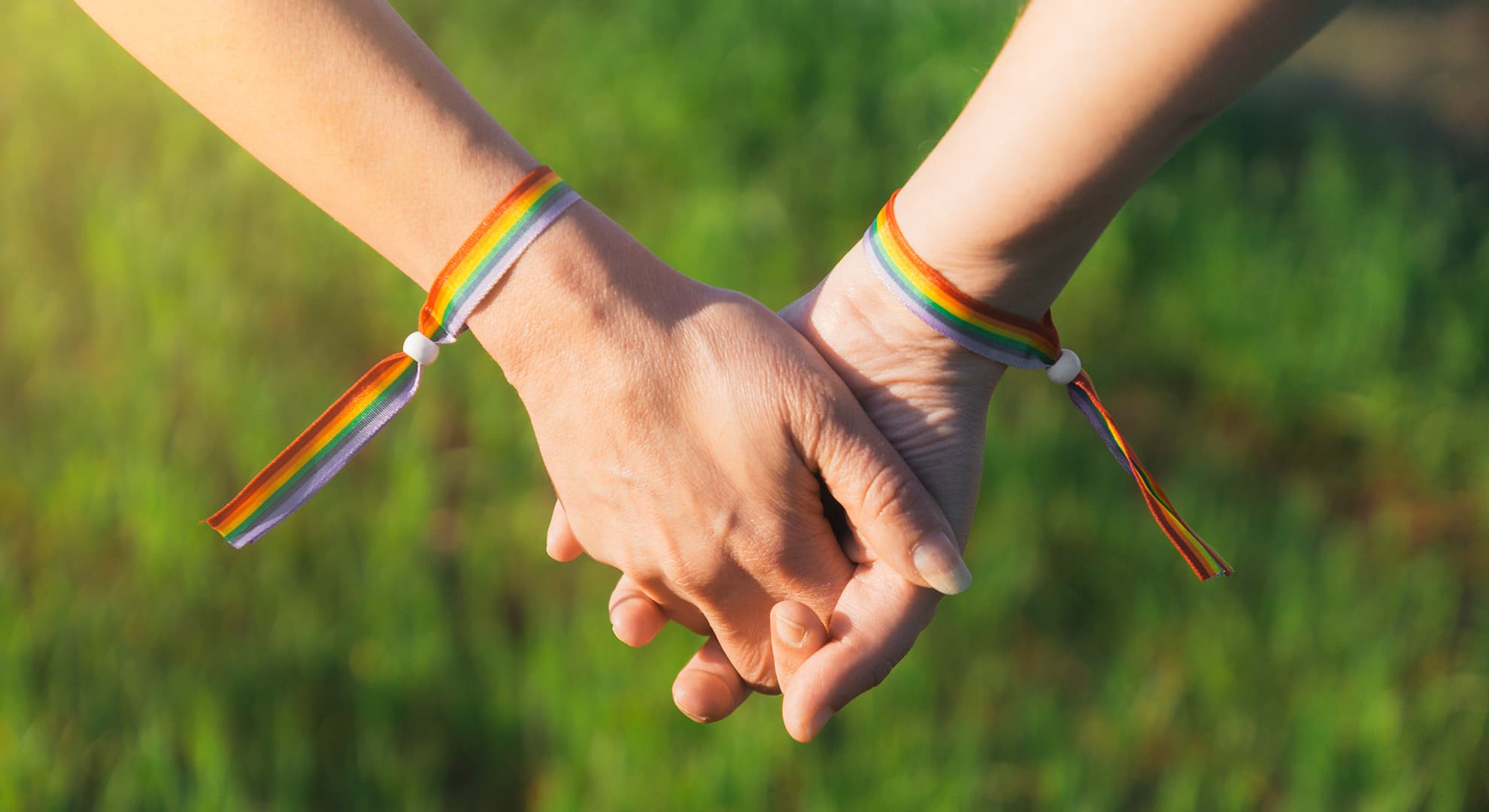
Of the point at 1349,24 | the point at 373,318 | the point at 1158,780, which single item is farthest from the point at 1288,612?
the point at 1349,24

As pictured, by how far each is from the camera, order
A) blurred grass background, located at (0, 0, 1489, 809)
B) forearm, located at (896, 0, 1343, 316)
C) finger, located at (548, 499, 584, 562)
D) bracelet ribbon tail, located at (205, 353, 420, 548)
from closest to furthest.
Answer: forearm, located at (896, 0, 1343, 316), bracelet ribbon tail, located at (205, 353, 420, 548), finger, located at (548, 499, 584, 562), blurred grass background, located at (0, 0, 1489, 809)

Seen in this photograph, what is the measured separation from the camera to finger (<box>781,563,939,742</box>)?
112 cm

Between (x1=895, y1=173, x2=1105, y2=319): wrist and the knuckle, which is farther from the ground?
(x1=895, y1=173, x2=1105, y2=319): wrist

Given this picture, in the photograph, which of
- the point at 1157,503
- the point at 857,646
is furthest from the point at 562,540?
the point at 1157,503

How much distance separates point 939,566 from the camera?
1106 millimetres

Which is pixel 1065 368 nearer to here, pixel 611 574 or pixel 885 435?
pixel 885 435

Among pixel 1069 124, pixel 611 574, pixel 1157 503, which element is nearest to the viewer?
pixel 1069 124

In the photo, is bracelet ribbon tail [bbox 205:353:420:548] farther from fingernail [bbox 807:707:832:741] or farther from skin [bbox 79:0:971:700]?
fingernail [bbox 807:707:832:741]

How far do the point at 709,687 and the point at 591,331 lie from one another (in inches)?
15.3

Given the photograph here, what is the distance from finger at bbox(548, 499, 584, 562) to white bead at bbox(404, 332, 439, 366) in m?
0.23

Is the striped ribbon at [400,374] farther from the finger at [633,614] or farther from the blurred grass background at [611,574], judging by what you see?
the blurred grass background at [611,574]

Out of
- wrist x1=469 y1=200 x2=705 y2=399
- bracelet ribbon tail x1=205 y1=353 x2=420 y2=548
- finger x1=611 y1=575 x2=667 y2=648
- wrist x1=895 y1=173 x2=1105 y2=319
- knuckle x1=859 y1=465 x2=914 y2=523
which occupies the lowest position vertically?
knuckle x1=859 y1=465 x2=914 y2=523

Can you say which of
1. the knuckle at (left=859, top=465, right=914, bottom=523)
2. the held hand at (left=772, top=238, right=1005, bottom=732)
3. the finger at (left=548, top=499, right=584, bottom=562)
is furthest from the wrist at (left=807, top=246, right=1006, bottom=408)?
the finger at (left=548, top=499, right=584, bottom=562)

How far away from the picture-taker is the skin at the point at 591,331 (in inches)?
40.5
